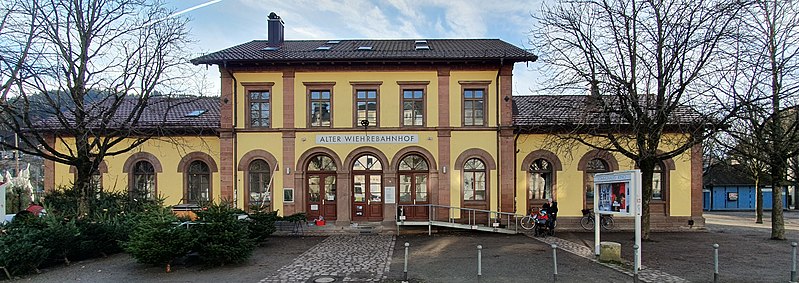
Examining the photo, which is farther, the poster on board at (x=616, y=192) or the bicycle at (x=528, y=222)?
the bicycle at (x=528, y=222)

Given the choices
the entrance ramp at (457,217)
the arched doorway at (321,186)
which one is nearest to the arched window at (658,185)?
the entrance ramp at (457,217)

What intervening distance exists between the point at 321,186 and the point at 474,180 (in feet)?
19.8

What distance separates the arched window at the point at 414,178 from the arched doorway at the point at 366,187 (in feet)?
2.99

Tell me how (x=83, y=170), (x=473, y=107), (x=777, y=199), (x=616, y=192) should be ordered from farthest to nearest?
(x=473, y=107)
(x=777, y=199)
(x=83, y=170)
(x=616, y=192)

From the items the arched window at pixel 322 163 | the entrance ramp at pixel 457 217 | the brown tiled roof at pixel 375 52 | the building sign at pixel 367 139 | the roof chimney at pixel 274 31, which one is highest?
the roof chimney at pixel 274 31

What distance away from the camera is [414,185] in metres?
18.2

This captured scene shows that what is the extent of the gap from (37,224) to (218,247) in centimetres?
459

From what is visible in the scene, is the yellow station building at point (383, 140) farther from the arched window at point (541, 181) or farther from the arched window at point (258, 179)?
the arched window at point (541, 181)

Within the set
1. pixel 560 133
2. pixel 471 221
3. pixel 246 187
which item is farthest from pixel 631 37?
pixel 246 187

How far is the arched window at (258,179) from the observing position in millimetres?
18203

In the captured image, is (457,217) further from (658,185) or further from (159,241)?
(159,241)

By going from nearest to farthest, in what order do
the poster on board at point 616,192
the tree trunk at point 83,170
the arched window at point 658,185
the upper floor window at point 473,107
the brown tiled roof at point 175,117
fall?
the poster on board at point 616,192 < the tree trunk at point 83,170 < the brown tiled roof at point 175,117 < the upper floor window at point 473,107 < the arched window at point 658,185

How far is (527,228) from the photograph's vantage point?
1762 cm

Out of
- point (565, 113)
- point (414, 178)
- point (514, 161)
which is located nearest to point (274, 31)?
point (414, 178)
